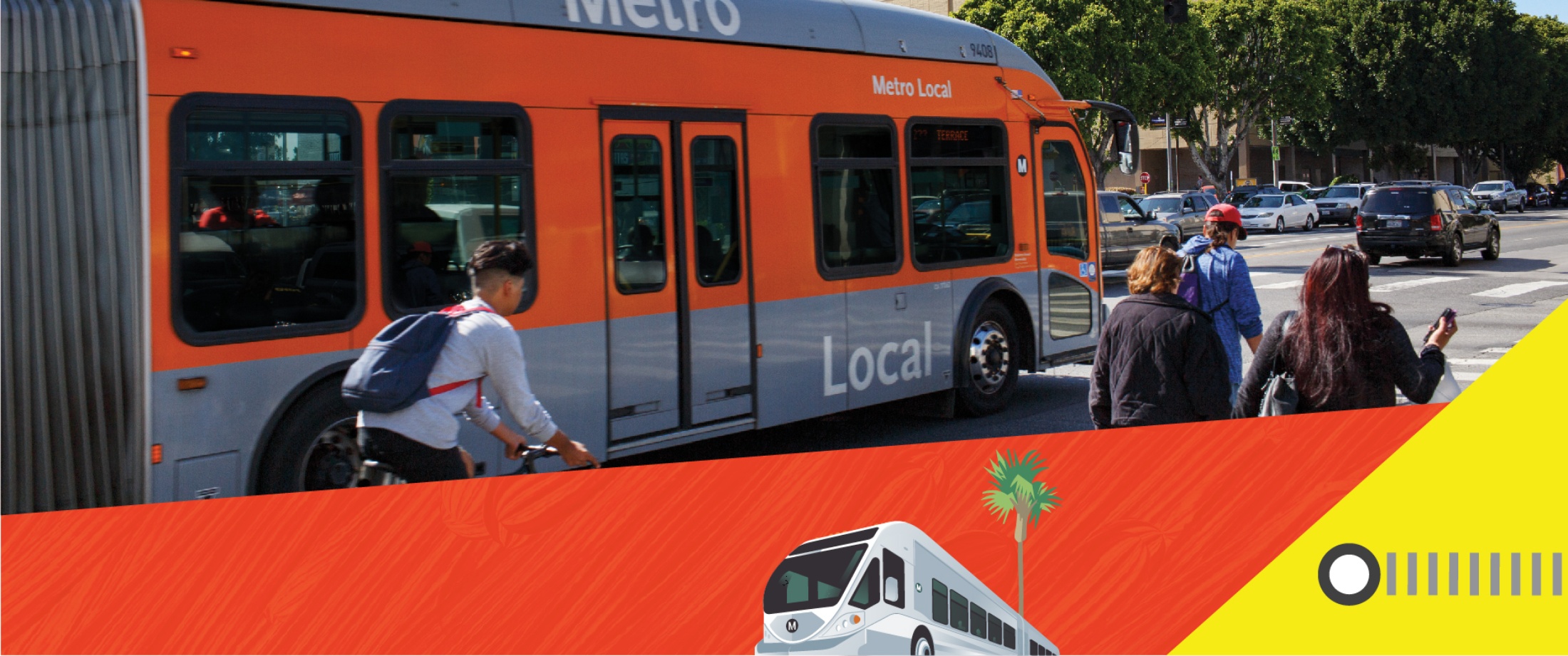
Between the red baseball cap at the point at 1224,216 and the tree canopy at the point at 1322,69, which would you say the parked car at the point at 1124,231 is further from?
the red baseball cap at the point at 1224,216

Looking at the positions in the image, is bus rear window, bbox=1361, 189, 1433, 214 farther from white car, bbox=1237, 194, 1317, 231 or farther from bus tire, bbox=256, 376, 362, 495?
bus tire, bbox=256, 376, 362, 495

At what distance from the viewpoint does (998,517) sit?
3918 mm

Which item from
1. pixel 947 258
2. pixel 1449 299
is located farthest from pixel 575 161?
pixel 1449 299

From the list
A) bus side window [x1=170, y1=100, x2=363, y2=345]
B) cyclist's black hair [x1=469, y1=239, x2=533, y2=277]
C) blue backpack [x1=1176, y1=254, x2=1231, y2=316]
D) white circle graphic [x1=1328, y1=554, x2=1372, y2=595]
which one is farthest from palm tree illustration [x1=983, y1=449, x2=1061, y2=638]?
blue backpack [x1=1176, y1=254, x2=1231, y2=316]

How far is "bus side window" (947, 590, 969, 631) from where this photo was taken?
12.3ft

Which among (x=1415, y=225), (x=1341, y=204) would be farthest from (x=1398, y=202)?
(x=1341, y=204)

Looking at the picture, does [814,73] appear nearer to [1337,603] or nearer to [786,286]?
[786,286]

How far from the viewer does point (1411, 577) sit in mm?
3771

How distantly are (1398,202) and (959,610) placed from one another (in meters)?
23.6

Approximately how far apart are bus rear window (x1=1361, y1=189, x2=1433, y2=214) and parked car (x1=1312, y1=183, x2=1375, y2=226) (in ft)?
67.5

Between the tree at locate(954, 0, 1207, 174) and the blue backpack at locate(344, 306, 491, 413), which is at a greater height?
the tree at locate(954, 0, 1207, 174)

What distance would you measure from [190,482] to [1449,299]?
57.1ft

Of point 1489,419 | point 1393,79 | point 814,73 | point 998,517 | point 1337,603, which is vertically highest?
point 1393,79

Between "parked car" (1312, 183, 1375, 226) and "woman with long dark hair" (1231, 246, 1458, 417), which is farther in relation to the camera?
"parked car" (1312, 183, 1375, 226)
